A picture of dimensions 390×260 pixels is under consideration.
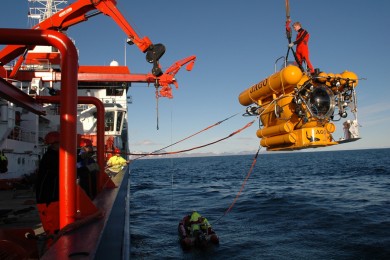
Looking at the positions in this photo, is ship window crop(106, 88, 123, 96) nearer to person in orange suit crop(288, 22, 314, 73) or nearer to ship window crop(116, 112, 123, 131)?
ship window crop(116, 112, 123, 131)

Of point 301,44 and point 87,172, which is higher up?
point 301,44

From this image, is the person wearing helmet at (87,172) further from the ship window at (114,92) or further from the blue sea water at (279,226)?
the ship window at (114,92)

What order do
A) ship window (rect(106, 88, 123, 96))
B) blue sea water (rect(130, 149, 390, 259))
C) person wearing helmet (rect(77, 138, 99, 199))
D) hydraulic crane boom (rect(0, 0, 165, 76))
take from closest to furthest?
person wearing helmet (rect(77, 138, 99, 199)) → blue sea water (rect(130, 149, 390, 259)) → hydraulic crane boom (rect(0, 0, 165, 76)) → ship window (rect(106, 88, 123, 96))

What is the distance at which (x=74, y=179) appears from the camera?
9.78ft

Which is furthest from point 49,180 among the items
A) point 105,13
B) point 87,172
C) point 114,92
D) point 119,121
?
point 114,92

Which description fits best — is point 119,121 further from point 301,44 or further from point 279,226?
point 301,44

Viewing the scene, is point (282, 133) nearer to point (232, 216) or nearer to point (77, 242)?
point (77, 242)

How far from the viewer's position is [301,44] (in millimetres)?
6242

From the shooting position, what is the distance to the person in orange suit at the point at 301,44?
6149 mm

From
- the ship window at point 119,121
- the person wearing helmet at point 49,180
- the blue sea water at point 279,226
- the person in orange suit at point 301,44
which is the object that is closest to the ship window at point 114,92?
the ship window at point 119,121

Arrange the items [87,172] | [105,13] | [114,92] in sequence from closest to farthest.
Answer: [87,172] → [105,13] → [114,92]

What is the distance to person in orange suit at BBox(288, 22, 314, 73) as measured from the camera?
6149 millimetres

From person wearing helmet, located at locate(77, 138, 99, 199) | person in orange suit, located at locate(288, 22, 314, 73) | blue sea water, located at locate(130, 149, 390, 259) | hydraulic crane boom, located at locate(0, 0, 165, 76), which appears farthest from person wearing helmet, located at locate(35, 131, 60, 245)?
hydraulic crane boom, located at locate(0, 0, 165, 76)

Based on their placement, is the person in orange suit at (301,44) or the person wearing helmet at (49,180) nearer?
the person wearing helmet at (49,180)
